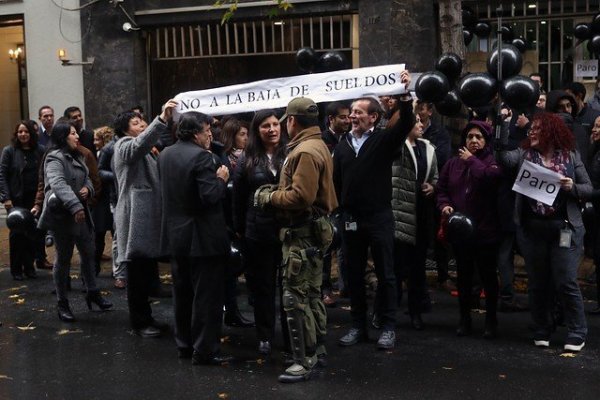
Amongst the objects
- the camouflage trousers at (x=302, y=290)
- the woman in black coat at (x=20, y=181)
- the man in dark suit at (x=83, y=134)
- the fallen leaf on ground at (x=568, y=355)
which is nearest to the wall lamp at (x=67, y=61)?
the man in dark suit at (x=83, y=134)

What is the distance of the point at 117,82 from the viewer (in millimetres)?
14547

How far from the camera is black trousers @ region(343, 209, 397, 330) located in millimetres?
6812

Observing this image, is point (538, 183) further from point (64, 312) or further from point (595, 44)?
point (595, 44)

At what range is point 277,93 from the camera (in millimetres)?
7238

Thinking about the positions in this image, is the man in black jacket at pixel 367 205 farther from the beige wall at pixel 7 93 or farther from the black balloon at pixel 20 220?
the beige wall at pixel 7 93

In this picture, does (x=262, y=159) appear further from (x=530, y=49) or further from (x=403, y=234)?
(x=530, y=49)

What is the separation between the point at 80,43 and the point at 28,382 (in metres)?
9.55

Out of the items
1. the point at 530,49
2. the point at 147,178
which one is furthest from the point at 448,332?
the point at 530,49

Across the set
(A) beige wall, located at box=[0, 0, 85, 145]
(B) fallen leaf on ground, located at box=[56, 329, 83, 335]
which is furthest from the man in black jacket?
(A) beige wall, located at box=[0, 0, 85, 145]

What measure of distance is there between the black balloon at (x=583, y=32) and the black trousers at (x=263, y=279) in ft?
23.1

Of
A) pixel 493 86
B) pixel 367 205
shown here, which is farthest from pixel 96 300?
pixel 493 86

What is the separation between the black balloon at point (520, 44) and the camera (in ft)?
39.6

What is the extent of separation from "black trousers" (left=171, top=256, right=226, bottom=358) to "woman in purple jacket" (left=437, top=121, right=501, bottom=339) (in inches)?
80.4

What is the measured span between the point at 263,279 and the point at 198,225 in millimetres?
756
